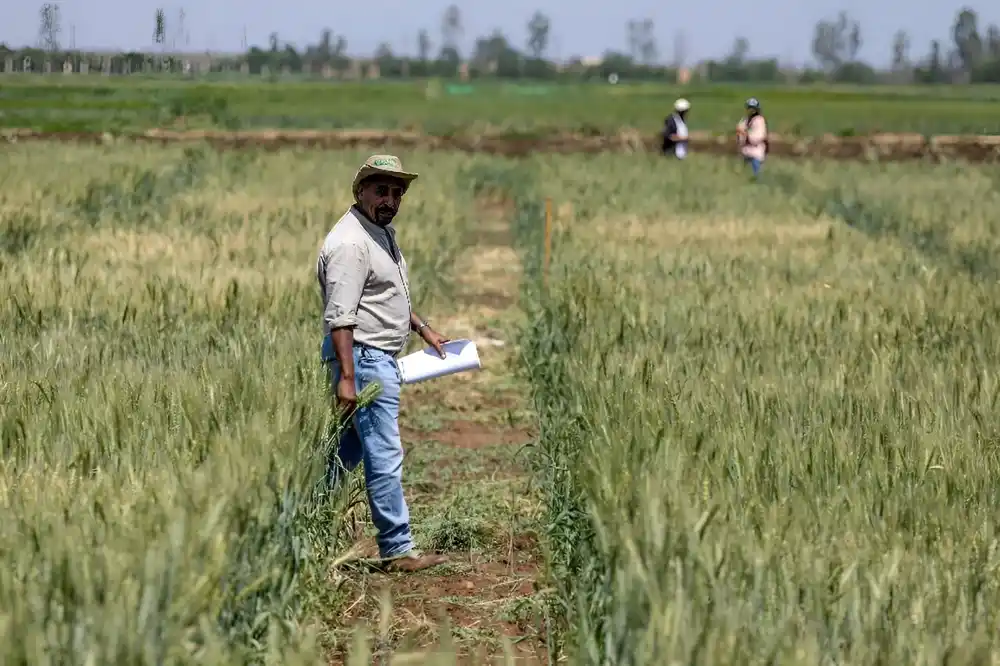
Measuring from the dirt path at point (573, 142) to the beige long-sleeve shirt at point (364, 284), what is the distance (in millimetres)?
29968

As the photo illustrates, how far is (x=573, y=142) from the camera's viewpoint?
42.7 meters

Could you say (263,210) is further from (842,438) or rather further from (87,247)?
(842,438)

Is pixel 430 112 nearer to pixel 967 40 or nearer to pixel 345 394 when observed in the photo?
pixel 345 394

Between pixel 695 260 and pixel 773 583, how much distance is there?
834cm

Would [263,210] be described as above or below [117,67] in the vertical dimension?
below

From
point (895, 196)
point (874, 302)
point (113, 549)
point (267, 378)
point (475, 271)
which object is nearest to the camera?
point (113, 549)

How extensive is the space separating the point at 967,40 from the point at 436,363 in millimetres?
157273

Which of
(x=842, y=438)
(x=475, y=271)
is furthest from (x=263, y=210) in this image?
(x=842, y=438)

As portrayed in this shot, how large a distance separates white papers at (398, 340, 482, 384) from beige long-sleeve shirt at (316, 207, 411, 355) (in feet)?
0.30

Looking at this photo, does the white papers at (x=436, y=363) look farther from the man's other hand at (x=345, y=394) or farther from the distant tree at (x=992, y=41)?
the distant tree at (x=992, y=41)

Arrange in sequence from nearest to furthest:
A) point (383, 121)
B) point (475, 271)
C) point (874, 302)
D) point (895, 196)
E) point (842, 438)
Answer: point (842, 438) < point (874, 302) < point (475, 271) < point (895, 196) < point (383, 121)

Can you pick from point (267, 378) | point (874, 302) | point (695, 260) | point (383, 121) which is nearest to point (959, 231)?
point (695, 260)

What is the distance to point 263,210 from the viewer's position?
15953 mm

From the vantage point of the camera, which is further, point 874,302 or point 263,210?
point 263,210
